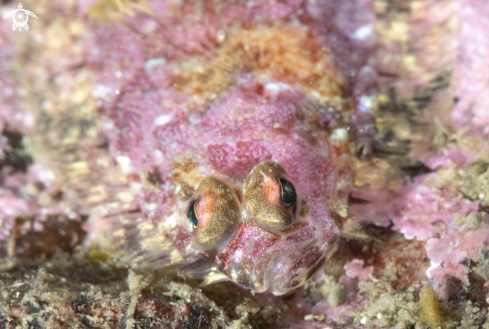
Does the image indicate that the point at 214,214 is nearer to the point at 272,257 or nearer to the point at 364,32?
the point at 272,257

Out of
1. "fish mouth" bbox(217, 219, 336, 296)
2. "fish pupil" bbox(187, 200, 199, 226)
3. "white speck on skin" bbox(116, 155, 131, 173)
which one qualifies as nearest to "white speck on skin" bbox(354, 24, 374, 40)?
"fish mouth" bbox(217, 219, 336, 296)

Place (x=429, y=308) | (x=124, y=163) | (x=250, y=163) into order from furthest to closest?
(x=124, y=163)
(x=250, y=163)
(x=429, y=308)

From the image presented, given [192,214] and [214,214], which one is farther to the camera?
[192,214]

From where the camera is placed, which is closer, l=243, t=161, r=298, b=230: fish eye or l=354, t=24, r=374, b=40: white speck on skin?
l=243, t=161, r=298, b=230: fish eye

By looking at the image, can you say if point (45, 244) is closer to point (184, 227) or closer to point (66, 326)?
point (66, 326)

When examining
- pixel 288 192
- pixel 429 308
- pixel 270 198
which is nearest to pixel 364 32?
pixel 288 192

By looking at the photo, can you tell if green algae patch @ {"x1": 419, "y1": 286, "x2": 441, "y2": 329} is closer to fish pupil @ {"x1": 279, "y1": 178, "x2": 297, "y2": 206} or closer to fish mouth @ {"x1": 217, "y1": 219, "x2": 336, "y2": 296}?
fish mouth @ {"x1": 217, "y1": 219, "x2": 336, "y2": 296}

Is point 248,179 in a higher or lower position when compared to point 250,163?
lower
